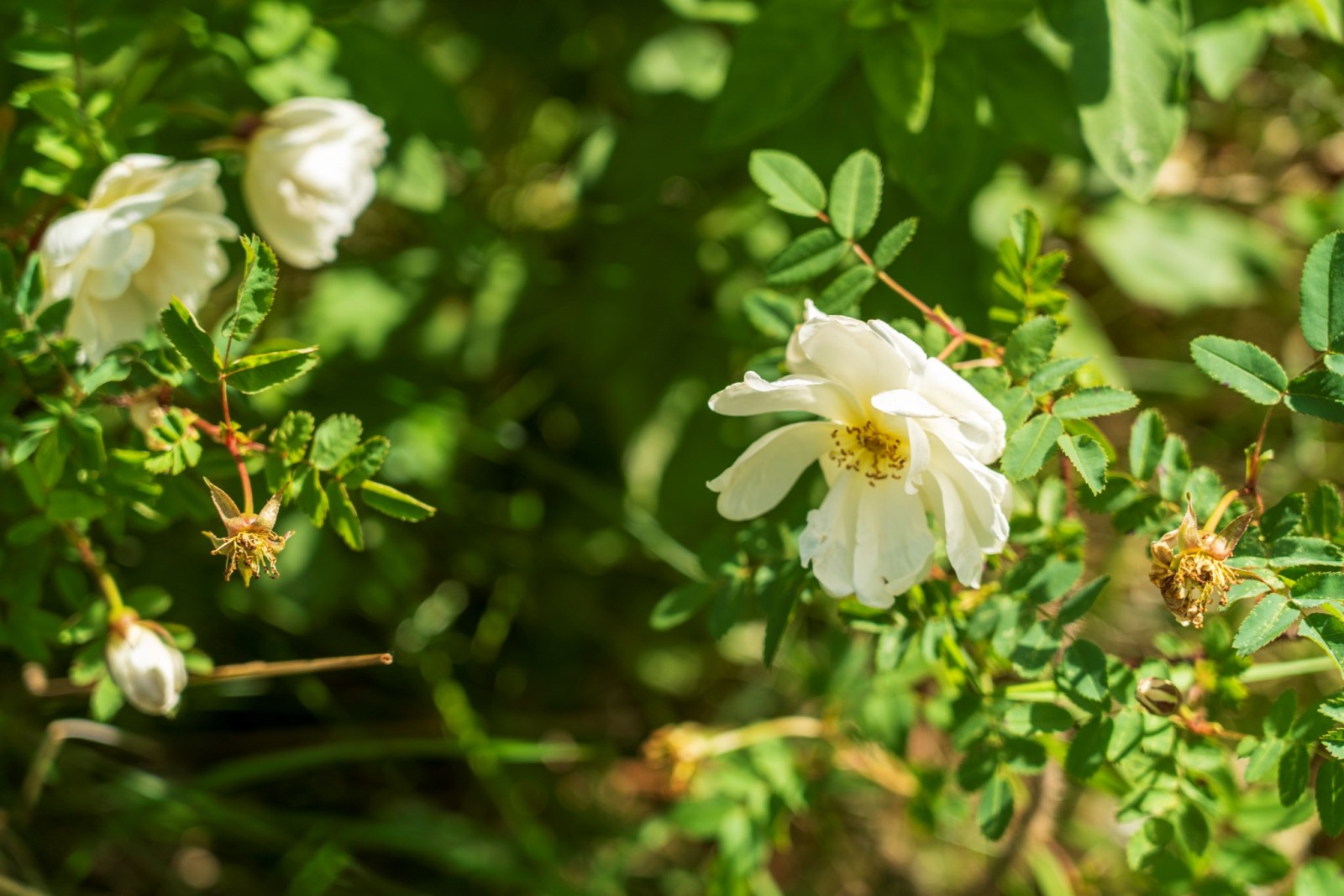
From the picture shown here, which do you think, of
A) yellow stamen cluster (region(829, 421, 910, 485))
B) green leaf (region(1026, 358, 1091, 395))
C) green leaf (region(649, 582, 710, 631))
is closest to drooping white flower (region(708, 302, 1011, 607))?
yellow stamen cluster (region(829, 421, 910, 485))

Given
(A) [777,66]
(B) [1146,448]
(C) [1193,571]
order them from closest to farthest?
(C) [1193,571], (B) [1146,448], (A) [777,66]

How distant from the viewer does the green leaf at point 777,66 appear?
1464 millimetres

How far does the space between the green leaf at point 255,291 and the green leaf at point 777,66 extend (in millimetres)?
642

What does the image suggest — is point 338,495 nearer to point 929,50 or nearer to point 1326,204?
point 929,50

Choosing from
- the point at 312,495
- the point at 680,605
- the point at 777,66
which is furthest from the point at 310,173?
the point at 680,605

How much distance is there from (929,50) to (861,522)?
2.13 feet

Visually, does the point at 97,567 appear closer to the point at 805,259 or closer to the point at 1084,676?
the point at 805,259

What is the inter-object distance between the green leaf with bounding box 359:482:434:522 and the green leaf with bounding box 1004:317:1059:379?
0.64m

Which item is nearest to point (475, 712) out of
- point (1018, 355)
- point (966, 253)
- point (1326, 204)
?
point (966, 253)

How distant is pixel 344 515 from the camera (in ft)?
3.87

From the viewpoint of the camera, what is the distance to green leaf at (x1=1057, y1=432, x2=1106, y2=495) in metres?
1.06

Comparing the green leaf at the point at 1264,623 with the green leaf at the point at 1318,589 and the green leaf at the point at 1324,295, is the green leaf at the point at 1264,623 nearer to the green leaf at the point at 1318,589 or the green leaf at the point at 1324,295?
the green leaf at the point at 1318,589

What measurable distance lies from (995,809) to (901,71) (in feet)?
3.03

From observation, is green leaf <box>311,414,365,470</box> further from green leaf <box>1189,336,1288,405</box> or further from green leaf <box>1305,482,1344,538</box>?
green leaf <box>1305,482,1344,538</box>
